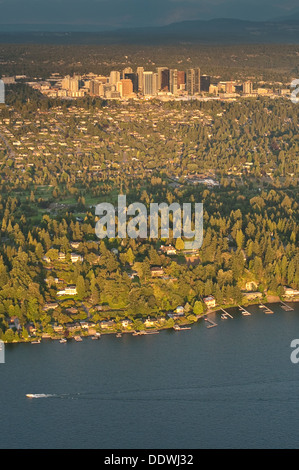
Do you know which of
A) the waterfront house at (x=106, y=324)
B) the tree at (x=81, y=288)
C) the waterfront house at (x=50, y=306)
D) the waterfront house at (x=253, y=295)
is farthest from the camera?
the waterfront house at (x=253, y=295)

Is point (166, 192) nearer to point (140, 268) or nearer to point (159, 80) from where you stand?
point (140, 268)

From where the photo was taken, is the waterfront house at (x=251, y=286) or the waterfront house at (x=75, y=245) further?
the waterfront house at (x=75, y=245)

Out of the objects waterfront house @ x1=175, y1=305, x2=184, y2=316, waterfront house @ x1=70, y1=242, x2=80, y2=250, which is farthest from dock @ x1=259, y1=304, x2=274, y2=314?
waterfront house @ x1=70, y1=242, x2=80, y2=250

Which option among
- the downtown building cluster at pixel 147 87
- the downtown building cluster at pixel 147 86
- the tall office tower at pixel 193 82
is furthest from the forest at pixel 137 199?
the tall office tower at pixel 193 82

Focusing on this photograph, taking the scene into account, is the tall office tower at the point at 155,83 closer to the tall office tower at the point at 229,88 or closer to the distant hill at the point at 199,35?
the tall office tower at the point at 229,88

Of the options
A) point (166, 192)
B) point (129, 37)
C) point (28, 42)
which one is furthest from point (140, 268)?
point (129, 37)

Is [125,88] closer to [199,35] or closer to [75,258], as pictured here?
[75,258]

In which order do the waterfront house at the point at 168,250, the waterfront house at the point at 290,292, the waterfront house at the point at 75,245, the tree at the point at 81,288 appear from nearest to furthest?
the tree at the point at 81,288, the waterfront house at the point at 290,292, the waterfront house at the point at 168,250, the waterfront house at the point at 75,245
